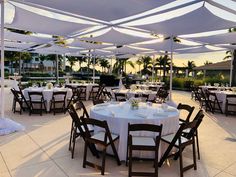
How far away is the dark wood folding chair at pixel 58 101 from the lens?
788 cm

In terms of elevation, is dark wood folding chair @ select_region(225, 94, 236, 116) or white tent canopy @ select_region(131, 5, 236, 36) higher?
white tent canopy @ select_region(131, 5, 236, 36)

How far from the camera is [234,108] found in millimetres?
8547

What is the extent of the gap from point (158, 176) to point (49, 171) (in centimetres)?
171

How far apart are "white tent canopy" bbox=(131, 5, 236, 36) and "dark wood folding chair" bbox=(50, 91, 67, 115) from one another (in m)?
3.66

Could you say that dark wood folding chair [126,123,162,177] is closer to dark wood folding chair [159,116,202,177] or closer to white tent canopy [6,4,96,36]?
dark wood folding chair [159,116,202,177]

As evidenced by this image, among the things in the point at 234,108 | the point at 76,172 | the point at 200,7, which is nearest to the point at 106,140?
the point at 76,172

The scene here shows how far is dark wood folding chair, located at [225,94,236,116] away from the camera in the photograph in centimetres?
839

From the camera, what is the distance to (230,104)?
8.38 m

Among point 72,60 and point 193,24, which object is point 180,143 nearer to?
point 193,24

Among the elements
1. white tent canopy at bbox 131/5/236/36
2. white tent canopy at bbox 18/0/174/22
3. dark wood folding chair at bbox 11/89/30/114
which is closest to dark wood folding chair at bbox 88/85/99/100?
dark wood folding chair at bbox 11/89/30/114

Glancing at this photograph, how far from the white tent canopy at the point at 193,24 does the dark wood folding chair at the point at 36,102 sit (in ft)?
13.7

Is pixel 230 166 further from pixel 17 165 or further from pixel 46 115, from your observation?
pixel 46 115

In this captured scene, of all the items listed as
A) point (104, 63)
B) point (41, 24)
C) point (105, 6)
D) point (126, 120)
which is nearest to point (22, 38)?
point (41, 24)

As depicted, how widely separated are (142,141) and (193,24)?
16.0ft
